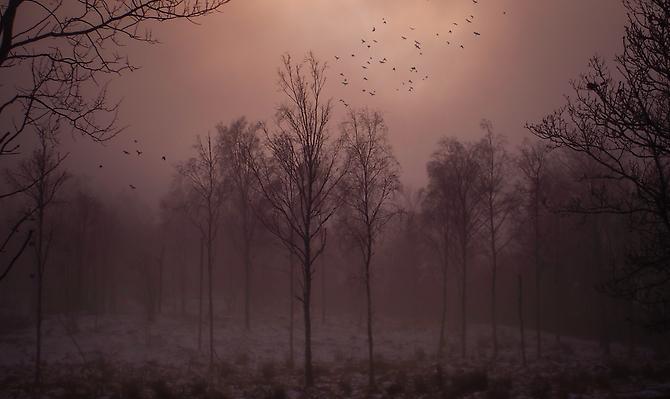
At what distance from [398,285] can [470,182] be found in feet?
105

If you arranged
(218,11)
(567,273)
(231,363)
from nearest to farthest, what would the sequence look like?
1. (218,11)
2. (231,363)
3. (567,273)

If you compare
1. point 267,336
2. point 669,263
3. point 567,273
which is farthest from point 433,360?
point 567,273

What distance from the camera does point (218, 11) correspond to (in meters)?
5.00

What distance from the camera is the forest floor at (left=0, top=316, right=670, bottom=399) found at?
13.0 metres

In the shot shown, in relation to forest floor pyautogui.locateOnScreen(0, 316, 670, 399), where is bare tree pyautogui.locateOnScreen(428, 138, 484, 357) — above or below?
above

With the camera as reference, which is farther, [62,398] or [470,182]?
[470,182]

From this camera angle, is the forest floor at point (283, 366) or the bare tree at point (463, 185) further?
the bare tree at point (463, 185)

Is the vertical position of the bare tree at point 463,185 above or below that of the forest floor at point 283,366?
above

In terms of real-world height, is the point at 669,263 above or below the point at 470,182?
below

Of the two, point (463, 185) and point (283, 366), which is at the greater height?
point (463, 185)

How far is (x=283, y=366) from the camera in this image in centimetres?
1939

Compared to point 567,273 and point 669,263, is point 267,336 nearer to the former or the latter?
point 669,263

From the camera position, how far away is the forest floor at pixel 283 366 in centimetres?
1301

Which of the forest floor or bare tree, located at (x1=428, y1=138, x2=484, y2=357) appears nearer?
the forest floor
